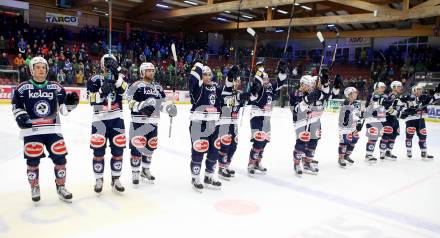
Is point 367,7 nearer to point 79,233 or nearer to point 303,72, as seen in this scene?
point 303,72

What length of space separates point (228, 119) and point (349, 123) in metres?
2.28

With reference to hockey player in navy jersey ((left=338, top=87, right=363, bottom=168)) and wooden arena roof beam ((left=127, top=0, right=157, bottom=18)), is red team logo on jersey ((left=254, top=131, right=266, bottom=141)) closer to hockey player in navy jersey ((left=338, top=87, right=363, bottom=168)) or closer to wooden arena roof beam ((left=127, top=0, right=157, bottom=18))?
hockey player in navy jersey ((left=338, top=87, right=363, bottom=168))

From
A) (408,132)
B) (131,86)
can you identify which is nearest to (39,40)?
(131,86)

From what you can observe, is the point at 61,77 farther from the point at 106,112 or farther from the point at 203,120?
the point at 203,120

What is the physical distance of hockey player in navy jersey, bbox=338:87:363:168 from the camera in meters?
5.93

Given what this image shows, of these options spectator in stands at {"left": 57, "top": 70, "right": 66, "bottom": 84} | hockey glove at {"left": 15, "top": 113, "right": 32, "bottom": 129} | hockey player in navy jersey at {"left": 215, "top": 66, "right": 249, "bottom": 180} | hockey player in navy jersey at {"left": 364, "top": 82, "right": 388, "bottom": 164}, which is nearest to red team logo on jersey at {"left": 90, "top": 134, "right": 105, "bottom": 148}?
hockey glove at {"left": 15, "top": 113, "right": 32, "bottom": 129}

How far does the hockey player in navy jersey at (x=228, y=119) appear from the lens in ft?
15.5

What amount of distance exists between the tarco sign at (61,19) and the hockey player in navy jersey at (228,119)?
1784 centimetres

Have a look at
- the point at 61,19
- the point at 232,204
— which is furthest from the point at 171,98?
the point at 61,19

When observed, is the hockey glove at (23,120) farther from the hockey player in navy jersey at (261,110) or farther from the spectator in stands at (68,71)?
the spectator in stands at (68,71)

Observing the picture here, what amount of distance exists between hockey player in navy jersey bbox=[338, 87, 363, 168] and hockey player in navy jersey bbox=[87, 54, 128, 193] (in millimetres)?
3688

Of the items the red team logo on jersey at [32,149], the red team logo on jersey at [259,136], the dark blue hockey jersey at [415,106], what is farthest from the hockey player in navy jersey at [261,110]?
the dark blue hockey jersey at [415,106]

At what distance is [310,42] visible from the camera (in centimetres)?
2688

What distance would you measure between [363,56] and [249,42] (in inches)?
354
